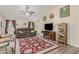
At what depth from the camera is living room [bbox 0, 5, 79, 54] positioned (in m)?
2.47

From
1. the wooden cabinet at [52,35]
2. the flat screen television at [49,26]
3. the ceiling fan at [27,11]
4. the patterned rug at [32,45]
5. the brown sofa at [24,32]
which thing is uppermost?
the ceiling fan at [27,11]

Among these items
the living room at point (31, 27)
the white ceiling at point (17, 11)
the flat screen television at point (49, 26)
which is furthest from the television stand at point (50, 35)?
the white ceiling at point (17, 11)

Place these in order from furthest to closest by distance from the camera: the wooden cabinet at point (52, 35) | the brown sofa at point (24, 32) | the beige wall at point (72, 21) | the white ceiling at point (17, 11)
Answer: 1. the beige wall at point (72, 21)
2. the wooden cabinet at point (52, 35)
3. the brown sofa at point (24, 32)
4. the white ceiling at point (17, 11)

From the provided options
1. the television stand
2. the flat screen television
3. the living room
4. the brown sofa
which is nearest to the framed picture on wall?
the living room

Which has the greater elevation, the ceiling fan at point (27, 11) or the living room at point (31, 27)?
the ceiling fan at point (27, 11)

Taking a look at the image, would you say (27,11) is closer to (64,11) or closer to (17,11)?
(17,11)

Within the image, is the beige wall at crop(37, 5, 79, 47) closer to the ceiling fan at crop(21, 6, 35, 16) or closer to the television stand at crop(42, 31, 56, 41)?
the television stand at crop(42, 31, 56, 41)

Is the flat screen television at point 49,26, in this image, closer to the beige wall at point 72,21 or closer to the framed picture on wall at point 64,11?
the beige wall at point 72,21

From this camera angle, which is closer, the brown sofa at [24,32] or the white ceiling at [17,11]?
the white ceiling at [17,11]

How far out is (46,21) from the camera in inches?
113

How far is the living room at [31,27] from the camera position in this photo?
8.11 feet
